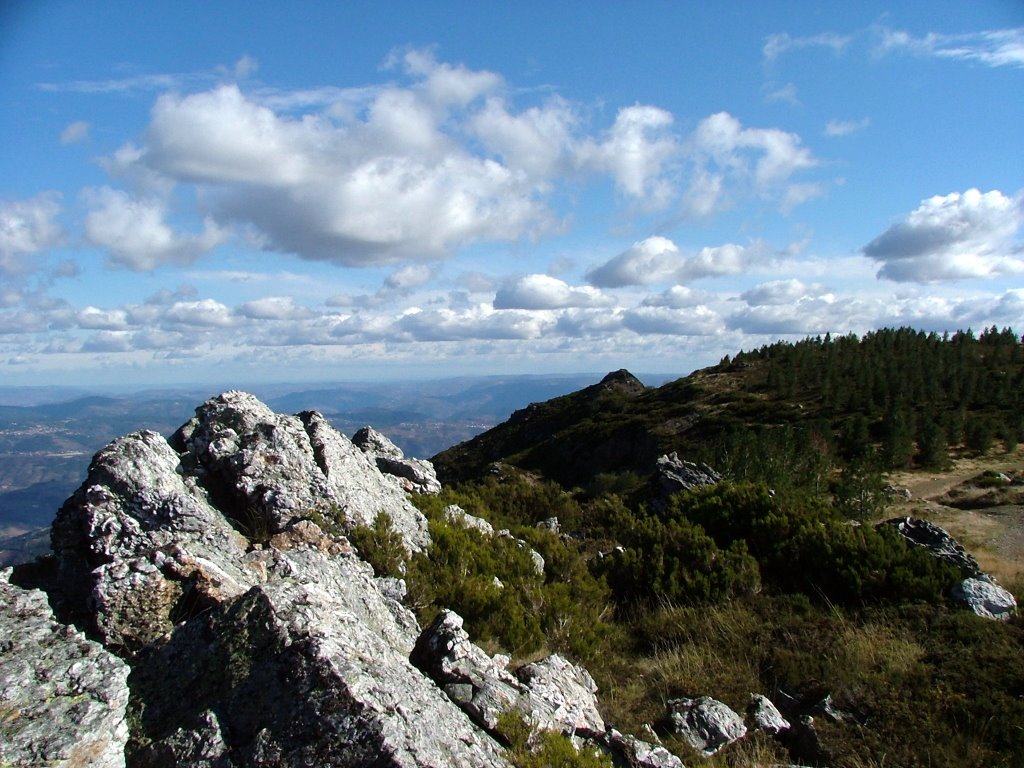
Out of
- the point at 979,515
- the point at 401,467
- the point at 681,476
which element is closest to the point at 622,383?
the point at 979,515

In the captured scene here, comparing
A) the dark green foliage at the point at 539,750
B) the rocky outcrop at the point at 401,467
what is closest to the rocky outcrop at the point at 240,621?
the dark green foliage at the point at 539,750

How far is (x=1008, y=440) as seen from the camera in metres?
43.9

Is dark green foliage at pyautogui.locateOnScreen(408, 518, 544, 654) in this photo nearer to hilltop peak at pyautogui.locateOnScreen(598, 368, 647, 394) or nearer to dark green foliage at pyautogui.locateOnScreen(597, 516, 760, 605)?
dark green foliage at pyautogui.locateOnScreen(597, 516, 760, 605)

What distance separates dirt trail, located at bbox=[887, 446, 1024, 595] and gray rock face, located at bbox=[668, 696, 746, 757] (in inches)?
273

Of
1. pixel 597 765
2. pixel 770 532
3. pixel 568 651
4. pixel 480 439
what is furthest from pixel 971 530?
pixel 480 439

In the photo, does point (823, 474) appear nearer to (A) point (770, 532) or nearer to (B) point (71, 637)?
(A) point (770, 532)

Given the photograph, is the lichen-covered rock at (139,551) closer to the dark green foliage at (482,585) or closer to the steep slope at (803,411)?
the dark green foliage at (482,585)

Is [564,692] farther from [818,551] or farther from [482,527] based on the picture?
[818,551]

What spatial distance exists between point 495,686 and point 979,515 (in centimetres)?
2819

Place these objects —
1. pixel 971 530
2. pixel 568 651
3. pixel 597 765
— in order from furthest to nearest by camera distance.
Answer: pixel 971 530 < pixel 568 651 < pixel 597 765

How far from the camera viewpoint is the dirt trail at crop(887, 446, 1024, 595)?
15.8m

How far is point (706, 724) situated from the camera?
6.07 m

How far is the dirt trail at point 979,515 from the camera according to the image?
1578 centimetres

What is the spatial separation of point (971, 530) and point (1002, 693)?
20.7 m
